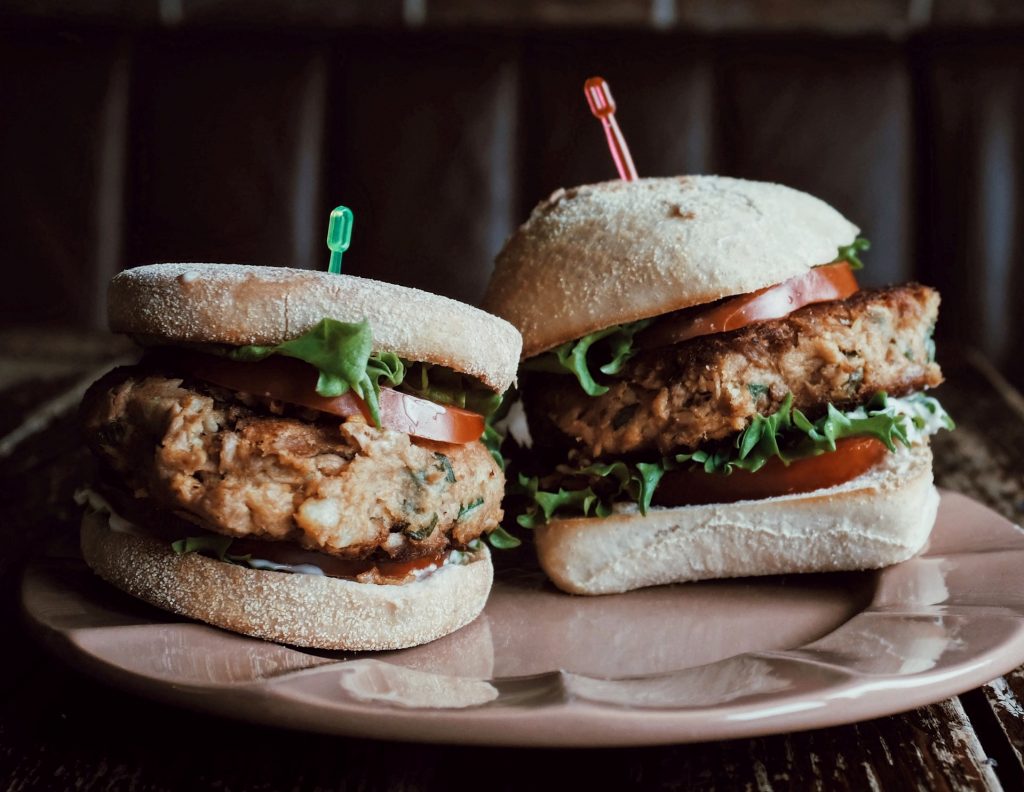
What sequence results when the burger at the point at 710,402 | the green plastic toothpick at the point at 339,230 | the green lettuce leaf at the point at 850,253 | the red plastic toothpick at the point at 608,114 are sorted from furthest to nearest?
the red plastic toothpick at the point at 608,114 < the green lettuce leaf at the point at 850,253 < the burger at the point at 710,402 < the green plastic toothpick at the point at 339,230

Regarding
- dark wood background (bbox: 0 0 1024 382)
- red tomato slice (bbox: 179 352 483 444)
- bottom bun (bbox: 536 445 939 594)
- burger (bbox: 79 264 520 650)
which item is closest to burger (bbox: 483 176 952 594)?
bottom bun (bbox: 536 445 939 594)

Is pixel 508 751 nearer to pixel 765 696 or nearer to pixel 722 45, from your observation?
pixel 765 696

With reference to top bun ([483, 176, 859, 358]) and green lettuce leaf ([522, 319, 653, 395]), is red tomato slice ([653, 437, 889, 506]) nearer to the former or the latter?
green lettuce leaf ([522, 319, 653, 395])

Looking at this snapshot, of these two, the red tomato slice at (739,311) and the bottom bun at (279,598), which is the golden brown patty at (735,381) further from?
the bottom bun at (279,598)

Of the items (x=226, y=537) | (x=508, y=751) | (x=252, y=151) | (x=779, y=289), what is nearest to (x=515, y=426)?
(x=779, y=289)

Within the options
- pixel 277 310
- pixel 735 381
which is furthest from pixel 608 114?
pixel 277 310

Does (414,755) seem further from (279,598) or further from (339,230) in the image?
(339,230)

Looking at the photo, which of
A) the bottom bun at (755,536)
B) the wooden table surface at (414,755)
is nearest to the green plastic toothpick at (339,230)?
the bottom bun at (755,536)
